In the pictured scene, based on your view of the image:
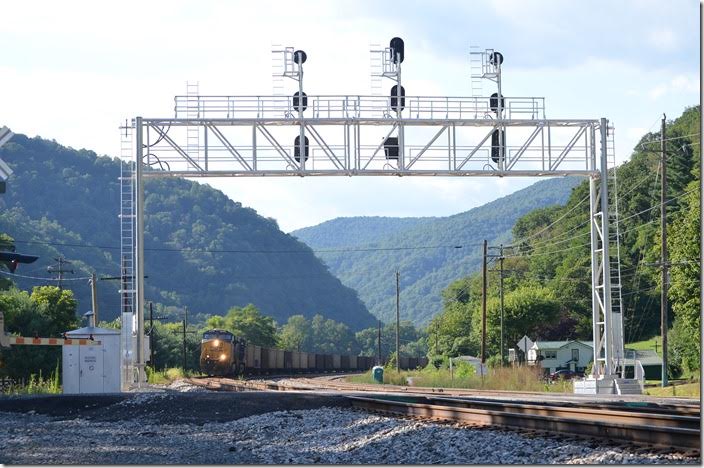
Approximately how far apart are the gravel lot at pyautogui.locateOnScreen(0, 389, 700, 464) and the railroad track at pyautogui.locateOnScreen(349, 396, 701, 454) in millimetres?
388

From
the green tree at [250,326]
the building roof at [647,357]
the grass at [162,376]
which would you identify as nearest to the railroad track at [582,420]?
the grass at [162,376]

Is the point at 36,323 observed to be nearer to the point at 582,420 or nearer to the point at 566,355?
the point at 582,420

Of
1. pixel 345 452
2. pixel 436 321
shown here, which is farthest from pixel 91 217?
pixel 345 452

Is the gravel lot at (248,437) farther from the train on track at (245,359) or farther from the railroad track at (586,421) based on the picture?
the train on track at (245,359)

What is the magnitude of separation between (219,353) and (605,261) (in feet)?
94.3

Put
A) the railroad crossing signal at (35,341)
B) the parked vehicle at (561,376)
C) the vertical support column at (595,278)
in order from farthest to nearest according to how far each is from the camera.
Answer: the parked vehicle at (561,376), the vertical support column at (595,278), the railroad crossing signal at (35,341)

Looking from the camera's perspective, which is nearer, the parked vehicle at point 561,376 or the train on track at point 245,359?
the train on track at point 245,359

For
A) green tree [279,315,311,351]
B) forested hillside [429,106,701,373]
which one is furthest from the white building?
green tree [279,315,311,351]

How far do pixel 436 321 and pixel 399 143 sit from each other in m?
84.3

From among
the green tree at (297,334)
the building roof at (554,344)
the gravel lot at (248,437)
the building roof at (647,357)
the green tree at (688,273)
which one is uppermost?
the green tree at (688,273)

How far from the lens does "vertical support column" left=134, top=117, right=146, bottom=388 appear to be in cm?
3403

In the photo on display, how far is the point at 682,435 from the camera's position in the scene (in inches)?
496

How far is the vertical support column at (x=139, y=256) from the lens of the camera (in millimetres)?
34031

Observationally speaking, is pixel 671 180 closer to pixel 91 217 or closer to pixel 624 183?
pixel 624 183
